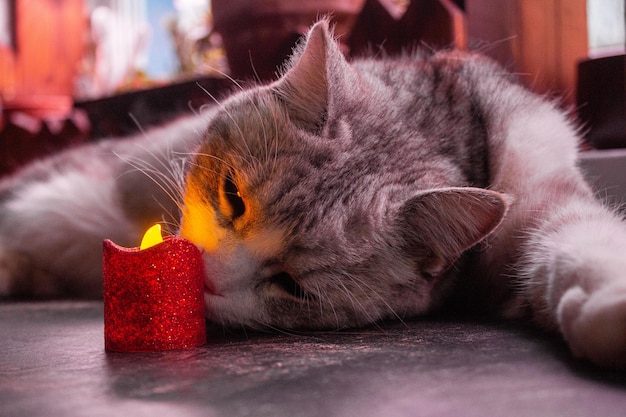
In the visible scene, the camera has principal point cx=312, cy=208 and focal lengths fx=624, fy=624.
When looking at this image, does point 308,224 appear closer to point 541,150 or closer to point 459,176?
point 459,176

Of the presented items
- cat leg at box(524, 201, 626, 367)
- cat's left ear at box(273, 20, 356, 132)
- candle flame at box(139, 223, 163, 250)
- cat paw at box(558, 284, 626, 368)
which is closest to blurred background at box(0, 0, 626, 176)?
cat's left ear at box(273, 20, 356, 132)

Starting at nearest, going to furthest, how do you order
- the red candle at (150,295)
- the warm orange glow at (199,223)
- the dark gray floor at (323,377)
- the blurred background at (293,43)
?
the dark gray floor at (323,377) < the red candle at (150,295) < the warm orange glow at (199,223) < the blurred background at (293,43)

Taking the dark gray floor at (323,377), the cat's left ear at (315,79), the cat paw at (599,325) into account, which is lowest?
the dark gray floor at (323,377)

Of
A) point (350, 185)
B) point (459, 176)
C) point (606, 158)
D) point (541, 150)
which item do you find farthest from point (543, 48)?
point (350, 185)

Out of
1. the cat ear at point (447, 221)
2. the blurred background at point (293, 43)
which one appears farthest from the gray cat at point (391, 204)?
the blurred background at point (293, 43)

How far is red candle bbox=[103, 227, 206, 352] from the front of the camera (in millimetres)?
954

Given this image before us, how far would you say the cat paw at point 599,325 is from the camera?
740 mm

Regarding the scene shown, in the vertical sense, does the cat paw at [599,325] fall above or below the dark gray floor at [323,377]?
above

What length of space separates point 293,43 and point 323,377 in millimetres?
1690

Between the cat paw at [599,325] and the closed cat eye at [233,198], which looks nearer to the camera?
the cat paw at [599,325]

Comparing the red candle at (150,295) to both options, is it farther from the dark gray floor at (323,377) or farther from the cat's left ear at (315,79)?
the cat's left ear at (315,79)

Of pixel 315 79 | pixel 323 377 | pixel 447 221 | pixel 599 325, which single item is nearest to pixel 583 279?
pixel 599 325

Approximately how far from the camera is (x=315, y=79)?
3.74 feet

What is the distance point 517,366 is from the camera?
0.82m
